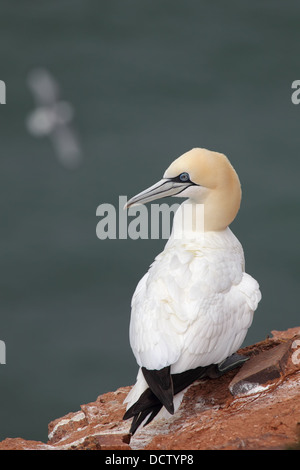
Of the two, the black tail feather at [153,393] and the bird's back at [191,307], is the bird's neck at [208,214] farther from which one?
the black tail feather at [153,393]

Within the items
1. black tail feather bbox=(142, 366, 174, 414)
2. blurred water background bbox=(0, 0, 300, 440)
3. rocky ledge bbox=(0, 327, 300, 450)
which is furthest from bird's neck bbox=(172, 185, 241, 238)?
blurred water background bbox=(0, 0, 300, 440)

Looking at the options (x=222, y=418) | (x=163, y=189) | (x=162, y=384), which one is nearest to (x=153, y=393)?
(x=162, y=384)

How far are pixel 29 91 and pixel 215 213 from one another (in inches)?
353

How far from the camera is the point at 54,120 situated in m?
15.8

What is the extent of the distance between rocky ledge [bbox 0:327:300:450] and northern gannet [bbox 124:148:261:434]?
7.6 inches

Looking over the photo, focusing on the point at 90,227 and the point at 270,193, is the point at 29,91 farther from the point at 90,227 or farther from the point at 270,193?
the point at 270,193

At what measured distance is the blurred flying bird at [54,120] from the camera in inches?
605

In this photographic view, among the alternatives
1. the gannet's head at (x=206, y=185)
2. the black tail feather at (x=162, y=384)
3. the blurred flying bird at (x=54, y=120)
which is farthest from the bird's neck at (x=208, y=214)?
the blurred flying bird at (x=54, y=120)

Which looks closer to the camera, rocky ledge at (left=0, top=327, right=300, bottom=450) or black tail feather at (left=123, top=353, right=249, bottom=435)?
rocky ledge at (left=0, top=327, right=300, bottom=450)

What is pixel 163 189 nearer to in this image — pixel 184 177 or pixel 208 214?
pixel 184 177

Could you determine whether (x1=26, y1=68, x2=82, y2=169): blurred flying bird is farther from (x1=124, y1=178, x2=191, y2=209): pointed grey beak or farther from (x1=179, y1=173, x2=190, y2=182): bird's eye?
(x1=179, y1=173, x2=190, y2=182): bird's eye

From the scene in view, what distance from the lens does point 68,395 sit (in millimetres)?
12719

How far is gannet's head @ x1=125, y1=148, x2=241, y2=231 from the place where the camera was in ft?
24.3
